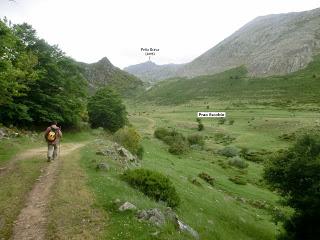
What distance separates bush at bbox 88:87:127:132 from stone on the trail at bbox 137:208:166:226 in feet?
149

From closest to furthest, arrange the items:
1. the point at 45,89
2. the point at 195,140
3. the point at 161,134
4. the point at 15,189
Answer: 1. the point at 15,189
2. the point at 45,89
3. the point at 161,134
4. the point at 195,140

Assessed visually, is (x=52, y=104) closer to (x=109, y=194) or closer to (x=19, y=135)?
(x=19, y=135)

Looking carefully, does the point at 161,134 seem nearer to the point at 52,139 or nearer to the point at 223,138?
the point at 223,138

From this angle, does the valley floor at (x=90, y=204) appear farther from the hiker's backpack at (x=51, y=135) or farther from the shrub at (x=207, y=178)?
the hiker's backpack at (x=51, y=135)

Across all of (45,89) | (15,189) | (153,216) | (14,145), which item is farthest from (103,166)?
(45,89)

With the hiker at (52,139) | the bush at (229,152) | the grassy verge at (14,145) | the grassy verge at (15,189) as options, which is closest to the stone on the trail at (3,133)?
the grassy verge at (14,145)

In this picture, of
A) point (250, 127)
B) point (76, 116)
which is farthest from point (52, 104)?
point (250, 127)

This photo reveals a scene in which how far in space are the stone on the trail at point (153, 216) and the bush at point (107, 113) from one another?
149ft

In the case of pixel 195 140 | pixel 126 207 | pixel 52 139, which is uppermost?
pixel 52 139

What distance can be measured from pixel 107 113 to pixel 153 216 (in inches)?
1808

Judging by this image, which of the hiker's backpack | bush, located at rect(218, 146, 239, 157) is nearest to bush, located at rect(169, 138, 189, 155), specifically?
bush, located at rect(218, 146, 239, 157)

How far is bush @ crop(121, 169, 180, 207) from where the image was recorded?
74.1 feet

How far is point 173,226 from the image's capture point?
17.6 metres

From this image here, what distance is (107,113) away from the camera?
62375 mm
